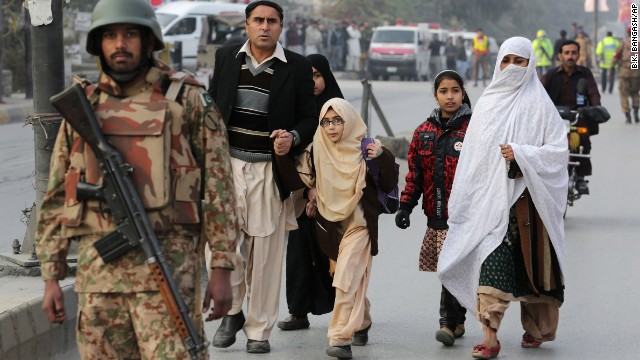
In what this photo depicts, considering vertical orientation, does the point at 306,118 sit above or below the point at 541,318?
above

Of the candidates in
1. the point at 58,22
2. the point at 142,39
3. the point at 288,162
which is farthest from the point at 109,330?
the point at 58,22

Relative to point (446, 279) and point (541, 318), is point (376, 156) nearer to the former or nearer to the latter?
point (446, 279)

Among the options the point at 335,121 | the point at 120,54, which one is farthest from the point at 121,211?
the point at 335,121

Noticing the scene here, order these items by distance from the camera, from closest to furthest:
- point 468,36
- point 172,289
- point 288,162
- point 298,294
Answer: point 172,289
point 288,162
point 298,294
point 468,36

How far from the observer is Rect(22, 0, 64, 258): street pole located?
7992 millimetres

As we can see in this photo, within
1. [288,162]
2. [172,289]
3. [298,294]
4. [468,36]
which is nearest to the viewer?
[172,289]

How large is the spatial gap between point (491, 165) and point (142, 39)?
10.7 feet

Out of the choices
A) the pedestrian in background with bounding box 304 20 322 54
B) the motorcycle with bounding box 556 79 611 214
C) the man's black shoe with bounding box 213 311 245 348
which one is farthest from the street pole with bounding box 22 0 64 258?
the pedestrian in background with bounding box 304 20 322 54

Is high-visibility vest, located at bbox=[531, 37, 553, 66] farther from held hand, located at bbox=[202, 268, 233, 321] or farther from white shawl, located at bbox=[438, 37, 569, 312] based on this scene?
held hand, located at bbox=[202, 268, 233, 321]

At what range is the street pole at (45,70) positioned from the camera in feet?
26.2

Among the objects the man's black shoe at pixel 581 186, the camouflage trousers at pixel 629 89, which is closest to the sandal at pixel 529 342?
the man's black shoe at pixel 581 186

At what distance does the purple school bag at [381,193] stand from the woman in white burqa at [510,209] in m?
0.30

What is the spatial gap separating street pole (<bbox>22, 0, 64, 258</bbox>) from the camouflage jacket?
11.4ft

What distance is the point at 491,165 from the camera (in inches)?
291
